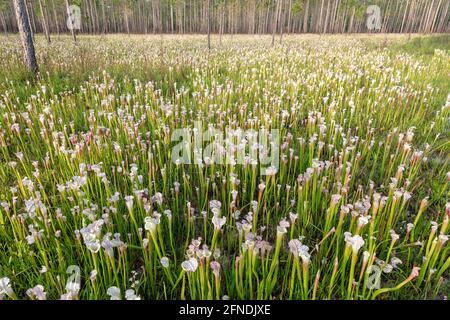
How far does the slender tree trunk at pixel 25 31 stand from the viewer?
7.04 metres

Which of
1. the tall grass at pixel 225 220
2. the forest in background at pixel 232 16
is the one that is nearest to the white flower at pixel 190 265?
the tall grass at pixel 225 220

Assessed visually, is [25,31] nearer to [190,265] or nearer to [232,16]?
[190,265]

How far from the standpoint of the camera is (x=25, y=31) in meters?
7.31

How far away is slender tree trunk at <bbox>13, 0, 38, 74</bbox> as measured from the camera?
704 cm

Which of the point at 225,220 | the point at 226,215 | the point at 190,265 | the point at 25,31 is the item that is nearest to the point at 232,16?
the point at 25,31

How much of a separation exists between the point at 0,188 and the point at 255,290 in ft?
9.10

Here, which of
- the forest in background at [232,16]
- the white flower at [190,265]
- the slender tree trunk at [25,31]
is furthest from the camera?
the forest in background at [232,16]

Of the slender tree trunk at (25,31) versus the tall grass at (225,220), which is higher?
the slender tree trunk at (25,31)

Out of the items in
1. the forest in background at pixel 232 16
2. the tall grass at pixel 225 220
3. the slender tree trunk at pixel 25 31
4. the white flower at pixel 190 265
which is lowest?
the tall grass at pixel 225 220

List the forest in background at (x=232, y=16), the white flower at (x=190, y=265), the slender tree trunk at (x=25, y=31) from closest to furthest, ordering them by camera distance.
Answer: the white flower at (x=190, y=265) → the slender tree trunk at (x=25, y=31) → the forest in background at (x=232, y=16)

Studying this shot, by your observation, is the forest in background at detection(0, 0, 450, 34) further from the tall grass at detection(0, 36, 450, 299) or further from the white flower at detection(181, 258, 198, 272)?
the white flower at detection(181, 258, 198, 272)

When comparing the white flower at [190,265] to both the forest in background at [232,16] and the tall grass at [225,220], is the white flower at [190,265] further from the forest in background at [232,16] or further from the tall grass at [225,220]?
the forest in background at [232,16]
